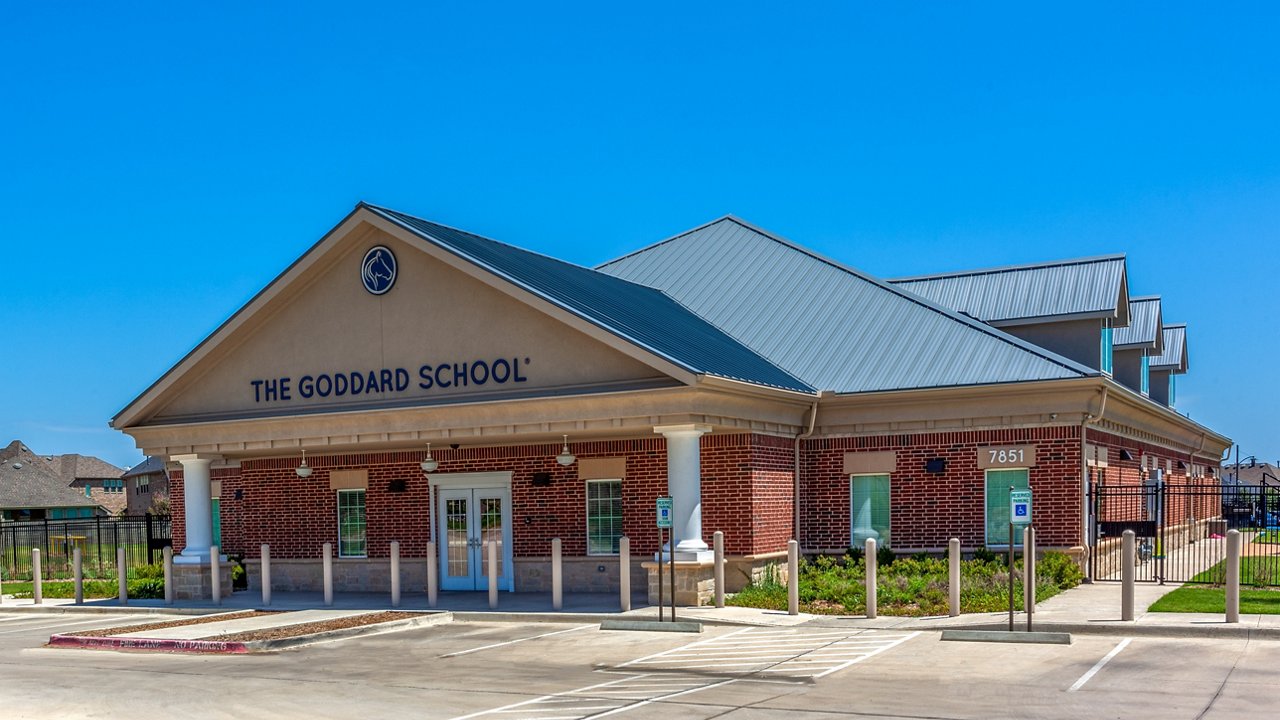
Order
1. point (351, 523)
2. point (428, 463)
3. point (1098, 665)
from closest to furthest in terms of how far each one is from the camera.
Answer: point (1098, 665)
point (428, 463)
point (351, 523)

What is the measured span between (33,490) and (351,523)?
6381 cm

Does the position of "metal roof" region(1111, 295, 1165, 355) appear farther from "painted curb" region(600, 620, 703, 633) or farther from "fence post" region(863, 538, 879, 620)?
"painted curb" region(600, 620, 703, 633)

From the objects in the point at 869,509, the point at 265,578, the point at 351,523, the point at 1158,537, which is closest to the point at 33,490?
the point at 351,523

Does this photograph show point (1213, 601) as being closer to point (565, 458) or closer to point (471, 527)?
point (565, 458)

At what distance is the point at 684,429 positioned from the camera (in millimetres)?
22812

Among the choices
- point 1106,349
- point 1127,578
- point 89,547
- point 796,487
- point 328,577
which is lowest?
point 89,547

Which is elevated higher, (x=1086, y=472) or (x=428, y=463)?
(x=428, y=463)

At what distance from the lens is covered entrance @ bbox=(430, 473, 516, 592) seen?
27.1 metres

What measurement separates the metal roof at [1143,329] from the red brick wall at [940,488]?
1133 centimetres

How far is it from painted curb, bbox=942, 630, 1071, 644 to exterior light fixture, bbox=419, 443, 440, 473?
39.6 ft

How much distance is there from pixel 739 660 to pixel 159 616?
13871 mm

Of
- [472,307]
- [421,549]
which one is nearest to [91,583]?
[421,549]

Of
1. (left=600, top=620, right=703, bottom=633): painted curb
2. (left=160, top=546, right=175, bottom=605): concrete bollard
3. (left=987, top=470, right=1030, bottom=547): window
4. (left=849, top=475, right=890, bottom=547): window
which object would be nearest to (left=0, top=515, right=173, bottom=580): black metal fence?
(left=160, top=546, right=175, bottom=605): concrete bollard

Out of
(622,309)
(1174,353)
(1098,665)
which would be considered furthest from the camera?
(1174,353)
